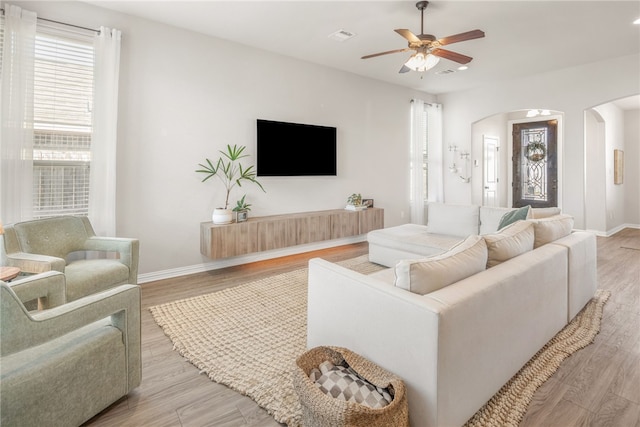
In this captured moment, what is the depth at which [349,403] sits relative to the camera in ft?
3.99

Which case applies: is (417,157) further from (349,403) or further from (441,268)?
(349,403)

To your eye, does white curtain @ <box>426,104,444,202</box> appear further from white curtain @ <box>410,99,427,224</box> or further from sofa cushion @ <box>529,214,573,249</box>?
sofa cushion @ <box>529,214,573,249</box>

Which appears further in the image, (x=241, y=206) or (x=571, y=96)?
(x=571, y=96)

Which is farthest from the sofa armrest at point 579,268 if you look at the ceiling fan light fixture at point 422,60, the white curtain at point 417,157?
the white curtain at point 417,157

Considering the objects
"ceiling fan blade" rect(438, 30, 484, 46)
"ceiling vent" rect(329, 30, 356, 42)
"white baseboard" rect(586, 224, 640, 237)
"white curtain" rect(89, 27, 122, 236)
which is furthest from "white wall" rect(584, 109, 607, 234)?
"white curtain" rect(89, 27, 122, 236)

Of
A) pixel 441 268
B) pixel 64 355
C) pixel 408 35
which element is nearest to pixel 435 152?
pixel 408 35

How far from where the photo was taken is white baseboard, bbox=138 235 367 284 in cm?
382

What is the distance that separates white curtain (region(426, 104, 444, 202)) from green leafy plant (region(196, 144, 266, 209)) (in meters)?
4.12

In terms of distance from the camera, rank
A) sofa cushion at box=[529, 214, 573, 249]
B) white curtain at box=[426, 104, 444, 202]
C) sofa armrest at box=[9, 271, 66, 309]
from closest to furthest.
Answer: sofa armrest at box=[9, 271, 66, 309] < sofa cushion at box=[529, 214, 573, 249] < white curtain at box=[426, 104, 444, 202]

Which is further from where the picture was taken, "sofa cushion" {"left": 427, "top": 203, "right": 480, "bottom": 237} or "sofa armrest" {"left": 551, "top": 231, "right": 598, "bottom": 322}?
"sofa cushion" {"left": 427, "top": 203, "right": 480, "bottom": 237}

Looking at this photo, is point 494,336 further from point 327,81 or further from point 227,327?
point 327,81

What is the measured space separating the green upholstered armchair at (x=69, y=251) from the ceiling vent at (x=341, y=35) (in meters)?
3.23

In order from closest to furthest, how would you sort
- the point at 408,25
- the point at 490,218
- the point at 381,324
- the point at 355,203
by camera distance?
1. the point at 381,324
2. the point at 408,25
3. the point at 490,218
4. the point at 355,203

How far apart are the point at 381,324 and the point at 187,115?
3.47m
